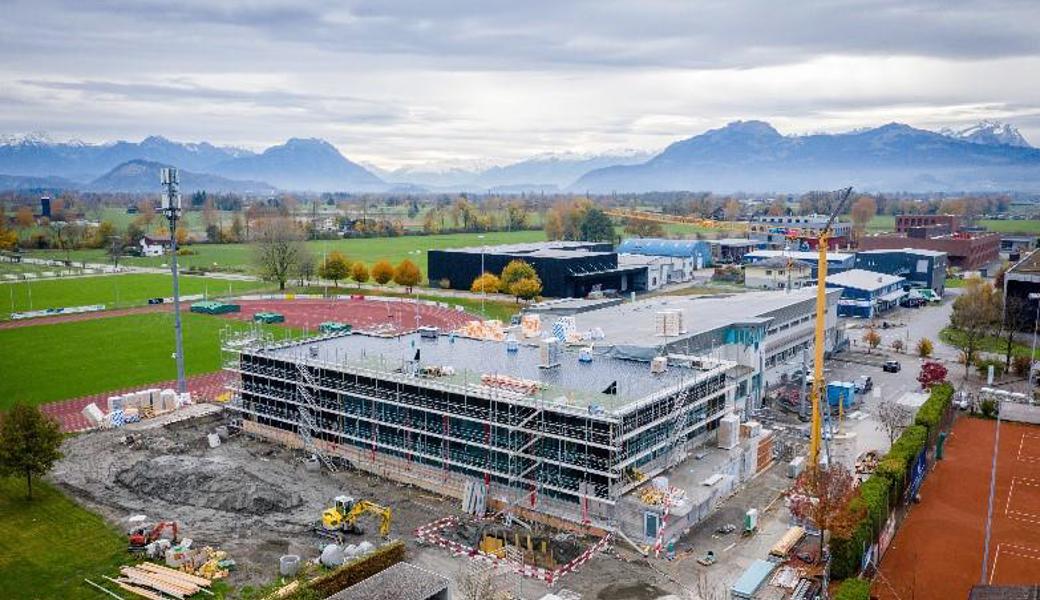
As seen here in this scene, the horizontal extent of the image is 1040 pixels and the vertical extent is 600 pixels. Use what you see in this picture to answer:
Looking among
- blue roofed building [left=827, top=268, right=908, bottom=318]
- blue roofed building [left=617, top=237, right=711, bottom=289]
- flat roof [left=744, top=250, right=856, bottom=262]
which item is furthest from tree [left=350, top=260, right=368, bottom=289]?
blue roofed building [left=827, top=268, right=908, bottom=318]

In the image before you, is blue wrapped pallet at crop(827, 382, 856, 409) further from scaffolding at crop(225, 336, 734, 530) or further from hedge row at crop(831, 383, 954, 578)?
scaffolding at crop(225, 336, 734, 530)

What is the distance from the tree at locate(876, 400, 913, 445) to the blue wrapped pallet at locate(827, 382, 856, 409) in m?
1.95

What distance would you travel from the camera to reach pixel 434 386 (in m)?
36.4

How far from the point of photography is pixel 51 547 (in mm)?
30734

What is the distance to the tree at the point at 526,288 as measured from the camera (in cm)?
8494

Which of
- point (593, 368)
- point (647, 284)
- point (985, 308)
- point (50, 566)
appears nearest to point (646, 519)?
point (593, 368)

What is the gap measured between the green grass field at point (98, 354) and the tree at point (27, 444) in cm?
1760

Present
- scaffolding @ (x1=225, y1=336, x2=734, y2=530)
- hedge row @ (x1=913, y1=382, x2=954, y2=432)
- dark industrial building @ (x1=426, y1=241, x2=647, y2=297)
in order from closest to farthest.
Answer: scaffolding @ (x1=225, y1=336, x2=734, y2=530) → hedge row @ (x1=913, y1=382, x2=954, y2=432) → dark industrial building @ (x1=426, y1=241, x2=647, y2=297)

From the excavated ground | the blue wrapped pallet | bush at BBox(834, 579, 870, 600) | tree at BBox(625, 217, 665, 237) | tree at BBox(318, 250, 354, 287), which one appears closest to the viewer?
bush at BBox(834, 579, 870, 600)

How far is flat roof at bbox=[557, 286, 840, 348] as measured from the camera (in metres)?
47.1

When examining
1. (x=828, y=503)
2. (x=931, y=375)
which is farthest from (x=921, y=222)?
(x=828, y=503)

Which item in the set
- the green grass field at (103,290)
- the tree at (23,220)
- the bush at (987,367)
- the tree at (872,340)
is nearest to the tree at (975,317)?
the bush at (987,367)

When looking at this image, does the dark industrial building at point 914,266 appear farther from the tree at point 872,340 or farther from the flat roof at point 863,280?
the tree at point 872,340

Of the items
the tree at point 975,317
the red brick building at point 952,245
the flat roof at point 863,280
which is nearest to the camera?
the tree at point 975,317
